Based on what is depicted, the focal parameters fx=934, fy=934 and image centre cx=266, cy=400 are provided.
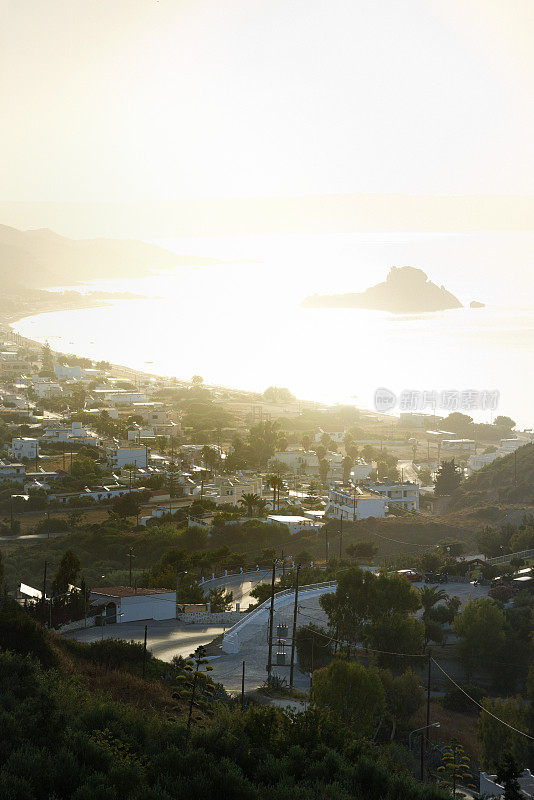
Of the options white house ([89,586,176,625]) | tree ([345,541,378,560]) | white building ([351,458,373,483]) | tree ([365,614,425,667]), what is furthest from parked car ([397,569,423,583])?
white building ([351,458,373,483])

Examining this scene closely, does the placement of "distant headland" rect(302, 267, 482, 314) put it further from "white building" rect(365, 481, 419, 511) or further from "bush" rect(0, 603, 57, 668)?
"bush" rect(0, 603, 57, 668)

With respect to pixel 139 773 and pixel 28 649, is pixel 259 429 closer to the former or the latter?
pixel 28 649

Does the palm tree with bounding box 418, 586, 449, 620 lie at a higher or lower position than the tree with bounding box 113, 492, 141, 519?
lower

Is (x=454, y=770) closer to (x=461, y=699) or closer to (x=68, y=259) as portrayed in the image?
(x=461, y=699)

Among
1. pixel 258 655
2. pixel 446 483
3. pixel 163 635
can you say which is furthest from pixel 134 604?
pixel 446 483

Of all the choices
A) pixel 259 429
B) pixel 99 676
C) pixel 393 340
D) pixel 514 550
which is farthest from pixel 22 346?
pixel 99 676
